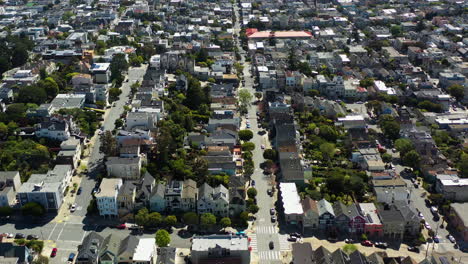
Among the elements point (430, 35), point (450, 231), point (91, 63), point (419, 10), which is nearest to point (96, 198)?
point (450, 231)

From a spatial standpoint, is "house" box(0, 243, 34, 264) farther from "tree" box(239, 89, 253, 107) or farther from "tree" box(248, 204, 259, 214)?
"tree" box(239, 89, 253, 107)

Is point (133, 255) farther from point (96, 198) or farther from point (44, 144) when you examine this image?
point (44, 144)

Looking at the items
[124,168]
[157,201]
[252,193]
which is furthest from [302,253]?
[124,168]

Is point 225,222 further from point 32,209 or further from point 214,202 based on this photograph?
point 32,209

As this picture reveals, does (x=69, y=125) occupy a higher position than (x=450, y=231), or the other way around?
(x=69, y=125)

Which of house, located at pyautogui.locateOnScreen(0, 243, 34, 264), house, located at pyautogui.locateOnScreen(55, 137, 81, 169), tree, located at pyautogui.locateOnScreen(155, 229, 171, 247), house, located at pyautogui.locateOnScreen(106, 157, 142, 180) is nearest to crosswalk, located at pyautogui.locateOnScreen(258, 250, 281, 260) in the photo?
tree, located at pyautogui.locateOnScreen(155, 229, 171, 247)

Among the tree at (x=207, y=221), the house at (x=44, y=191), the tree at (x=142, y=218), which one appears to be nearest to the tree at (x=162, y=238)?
the tree at (x=142, y=218)

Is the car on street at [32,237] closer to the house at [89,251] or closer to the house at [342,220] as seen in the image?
the house at [89,251]

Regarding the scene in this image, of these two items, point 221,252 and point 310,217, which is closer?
point 221,252
